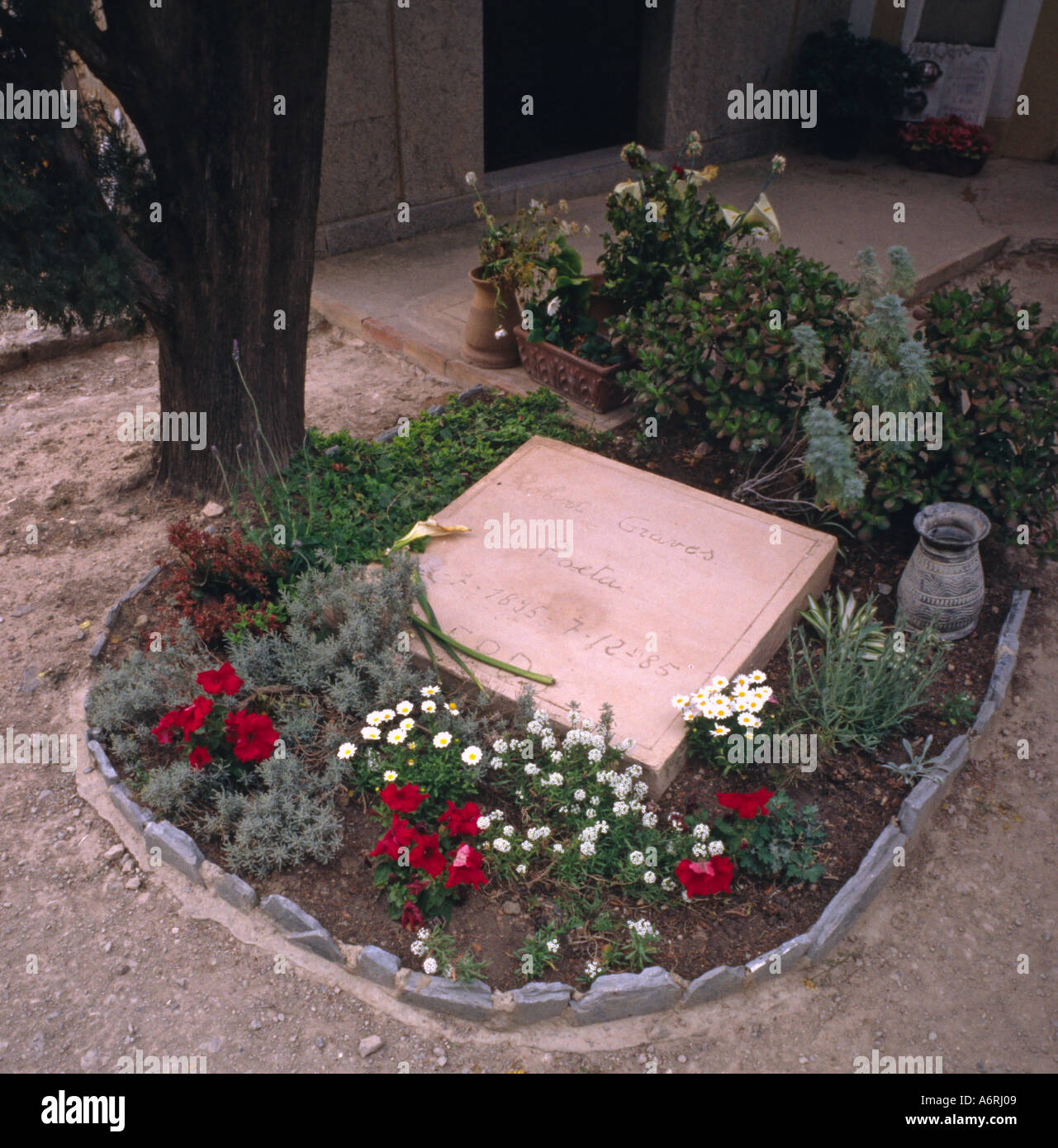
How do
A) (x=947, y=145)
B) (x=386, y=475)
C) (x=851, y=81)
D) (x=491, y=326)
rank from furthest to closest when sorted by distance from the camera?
(x=851, y=81) < (x=947, y=145) < (x=491, y=326) < (x=386, y=475)

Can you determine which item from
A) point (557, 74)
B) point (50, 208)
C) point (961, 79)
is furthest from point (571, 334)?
point (961, 79)

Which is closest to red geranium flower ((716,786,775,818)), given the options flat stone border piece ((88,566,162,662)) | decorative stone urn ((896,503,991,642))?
decorative stone urn ((896,503,991,642))

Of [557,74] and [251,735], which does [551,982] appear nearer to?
[251,735]

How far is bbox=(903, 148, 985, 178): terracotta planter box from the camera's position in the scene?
8.74 m

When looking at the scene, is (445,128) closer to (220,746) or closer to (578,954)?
(220,746)

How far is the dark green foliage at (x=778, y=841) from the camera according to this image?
3.10 meters

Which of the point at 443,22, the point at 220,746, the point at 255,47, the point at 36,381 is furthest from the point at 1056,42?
the point at 220,746

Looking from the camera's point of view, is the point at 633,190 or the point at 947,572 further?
the point at 633,190

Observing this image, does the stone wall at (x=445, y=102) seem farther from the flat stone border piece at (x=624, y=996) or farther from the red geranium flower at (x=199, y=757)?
the flat stone border piece at (x=624, y=996)

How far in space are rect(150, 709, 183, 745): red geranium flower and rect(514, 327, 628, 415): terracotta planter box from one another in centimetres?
279

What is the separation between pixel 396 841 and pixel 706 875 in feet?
3.12

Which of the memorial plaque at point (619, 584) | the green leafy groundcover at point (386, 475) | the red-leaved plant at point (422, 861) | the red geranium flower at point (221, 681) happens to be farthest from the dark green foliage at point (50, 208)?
the red-leaved plant at point (422, 861)

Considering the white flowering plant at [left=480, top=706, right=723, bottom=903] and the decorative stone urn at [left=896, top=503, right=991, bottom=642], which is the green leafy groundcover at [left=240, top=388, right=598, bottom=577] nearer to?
the white flowering plant at [left=480, top=706, right=723, bottom=903]

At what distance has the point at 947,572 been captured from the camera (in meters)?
3.82
